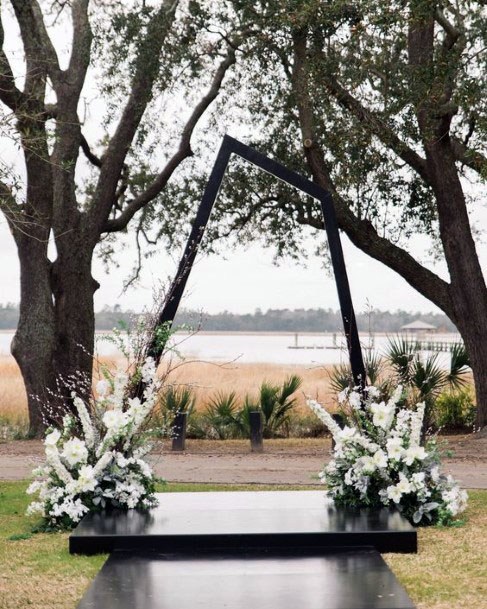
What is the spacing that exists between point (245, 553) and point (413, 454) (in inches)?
75.1

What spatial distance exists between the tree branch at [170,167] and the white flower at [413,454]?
1099cm

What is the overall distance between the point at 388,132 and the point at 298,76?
1693 millimetres

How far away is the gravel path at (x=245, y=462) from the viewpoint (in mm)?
11188

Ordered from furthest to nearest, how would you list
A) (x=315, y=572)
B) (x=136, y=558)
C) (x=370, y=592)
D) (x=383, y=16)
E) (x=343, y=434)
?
1. (x=383, y=16)
2. (x=343, y=434)
3. (x=136, y=558)
4. (x=315, y=572)
5. (x=370, y=592)

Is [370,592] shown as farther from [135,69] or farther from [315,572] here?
[135,69]

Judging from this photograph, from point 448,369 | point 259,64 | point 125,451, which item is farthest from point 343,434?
point 259,64

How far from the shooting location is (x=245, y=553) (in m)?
6.66

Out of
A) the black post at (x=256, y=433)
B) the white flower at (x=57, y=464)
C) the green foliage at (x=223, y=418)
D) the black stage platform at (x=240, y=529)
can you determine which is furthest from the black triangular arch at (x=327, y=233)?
the green foliage at (x=223, y=418)

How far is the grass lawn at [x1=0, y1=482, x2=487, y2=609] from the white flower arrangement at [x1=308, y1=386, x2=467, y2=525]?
29cm

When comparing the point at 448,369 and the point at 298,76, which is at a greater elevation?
the point at 298,76

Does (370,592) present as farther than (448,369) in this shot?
No

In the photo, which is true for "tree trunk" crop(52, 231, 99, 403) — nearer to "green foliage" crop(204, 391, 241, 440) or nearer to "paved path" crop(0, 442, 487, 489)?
"paved path" crop(0, 442, 487, 489)

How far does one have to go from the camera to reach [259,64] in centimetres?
1695

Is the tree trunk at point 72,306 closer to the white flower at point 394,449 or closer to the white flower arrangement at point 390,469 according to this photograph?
the white flower arrangement at point 390,469
